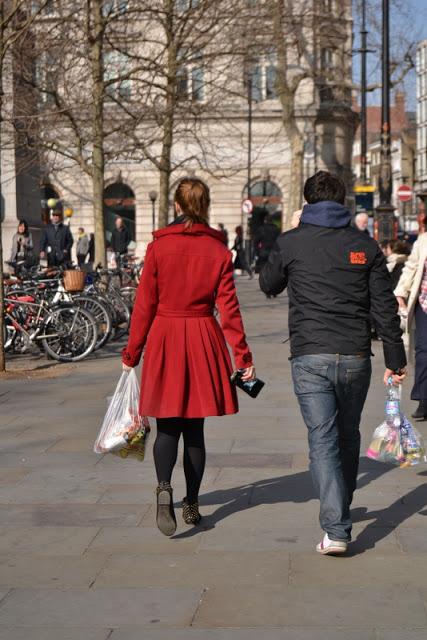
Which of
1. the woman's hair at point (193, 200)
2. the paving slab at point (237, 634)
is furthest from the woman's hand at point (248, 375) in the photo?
the paving slab at point (237, 634)

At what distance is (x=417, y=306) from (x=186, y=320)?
3.55 metres

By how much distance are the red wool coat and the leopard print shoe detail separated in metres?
0.53

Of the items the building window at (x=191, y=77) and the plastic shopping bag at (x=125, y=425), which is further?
the building window at (x=191, y=77)

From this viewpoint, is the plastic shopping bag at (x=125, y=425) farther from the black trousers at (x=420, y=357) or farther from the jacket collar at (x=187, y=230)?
the black trousers at (x=420, y=357)

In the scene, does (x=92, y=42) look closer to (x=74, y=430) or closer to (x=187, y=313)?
(x=74, y=430)

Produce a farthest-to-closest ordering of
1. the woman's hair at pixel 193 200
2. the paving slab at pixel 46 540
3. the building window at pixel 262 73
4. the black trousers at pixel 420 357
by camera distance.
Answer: the building window at pixel 262 73 < the black trousers at pixel 420 357 < the woman's hair at pixel 193 200 < the paving slab at pixel 46 540

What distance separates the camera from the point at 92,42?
18.8 m

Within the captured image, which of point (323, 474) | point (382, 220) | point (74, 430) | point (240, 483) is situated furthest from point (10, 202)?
point (323, 474)

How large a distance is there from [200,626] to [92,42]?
15.3 metres

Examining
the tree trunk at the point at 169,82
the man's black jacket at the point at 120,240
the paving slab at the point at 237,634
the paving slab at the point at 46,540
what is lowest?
the paving slab at the point at 46,540

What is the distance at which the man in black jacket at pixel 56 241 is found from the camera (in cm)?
2039

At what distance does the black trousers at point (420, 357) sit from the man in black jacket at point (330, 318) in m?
3.71

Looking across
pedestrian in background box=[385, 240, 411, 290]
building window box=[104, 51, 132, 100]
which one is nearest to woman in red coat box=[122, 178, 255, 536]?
pedestrian in background box=[385, 240, 411, 290]

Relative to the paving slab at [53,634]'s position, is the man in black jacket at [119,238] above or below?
above
